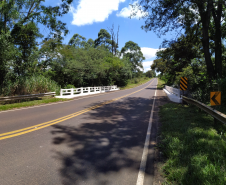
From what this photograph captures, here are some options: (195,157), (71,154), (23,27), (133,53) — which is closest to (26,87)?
(23,27)

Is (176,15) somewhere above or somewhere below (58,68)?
above

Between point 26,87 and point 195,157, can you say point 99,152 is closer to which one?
point 195,157

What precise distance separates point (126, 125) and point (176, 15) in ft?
28.3

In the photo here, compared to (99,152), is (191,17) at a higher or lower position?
higher

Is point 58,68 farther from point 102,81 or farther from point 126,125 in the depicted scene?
point 126,125

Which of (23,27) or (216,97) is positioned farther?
(23,27)

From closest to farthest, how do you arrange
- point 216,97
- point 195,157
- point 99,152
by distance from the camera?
point 195,157, point 99,152, point 216,97

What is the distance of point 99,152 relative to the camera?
4.29 meters

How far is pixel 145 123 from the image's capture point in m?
7.37

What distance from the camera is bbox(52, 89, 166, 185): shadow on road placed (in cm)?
331

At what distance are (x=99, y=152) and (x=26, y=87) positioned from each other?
12849 millimetres

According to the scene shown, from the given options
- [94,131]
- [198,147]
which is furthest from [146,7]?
[198,147]

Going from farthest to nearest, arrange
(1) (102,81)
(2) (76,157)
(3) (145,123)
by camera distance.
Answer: (1) (102,81) < (3) (145,123) < (2) (76,157)

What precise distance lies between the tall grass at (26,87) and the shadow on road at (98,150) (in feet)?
32.1
